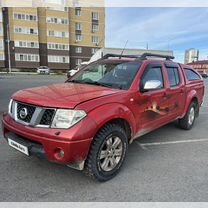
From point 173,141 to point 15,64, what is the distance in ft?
143

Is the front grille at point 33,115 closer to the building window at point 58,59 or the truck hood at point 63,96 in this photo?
the truck hood at point 63,96

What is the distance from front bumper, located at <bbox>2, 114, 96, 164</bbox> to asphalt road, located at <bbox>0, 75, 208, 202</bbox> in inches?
19.1

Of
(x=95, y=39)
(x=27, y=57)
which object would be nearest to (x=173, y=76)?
(x=27, y=57)

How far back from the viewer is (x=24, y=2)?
40500 millimetres

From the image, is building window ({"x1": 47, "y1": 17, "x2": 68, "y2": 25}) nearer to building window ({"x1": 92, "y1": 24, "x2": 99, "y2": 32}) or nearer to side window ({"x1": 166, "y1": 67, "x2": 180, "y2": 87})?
building window ({"x1": 92, "y1": 24, "x2": 99, "y2": 32})

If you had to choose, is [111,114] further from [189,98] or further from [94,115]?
[189,98]

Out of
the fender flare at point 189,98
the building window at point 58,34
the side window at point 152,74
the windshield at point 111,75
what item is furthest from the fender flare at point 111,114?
the building window at point 58,34

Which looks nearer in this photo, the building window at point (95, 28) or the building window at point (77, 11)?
the building window at point (77, 11)

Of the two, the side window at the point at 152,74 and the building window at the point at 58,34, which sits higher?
the building window at the point at 58,34

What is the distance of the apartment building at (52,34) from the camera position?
4284cm

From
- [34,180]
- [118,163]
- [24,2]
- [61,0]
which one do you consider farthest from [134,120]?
[61,0]

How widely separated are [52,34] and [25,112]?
45.5 m

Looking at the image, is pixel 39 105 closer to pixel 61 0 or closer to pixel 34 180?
pixel 34 180

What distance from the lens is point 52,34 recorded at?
45406mm
